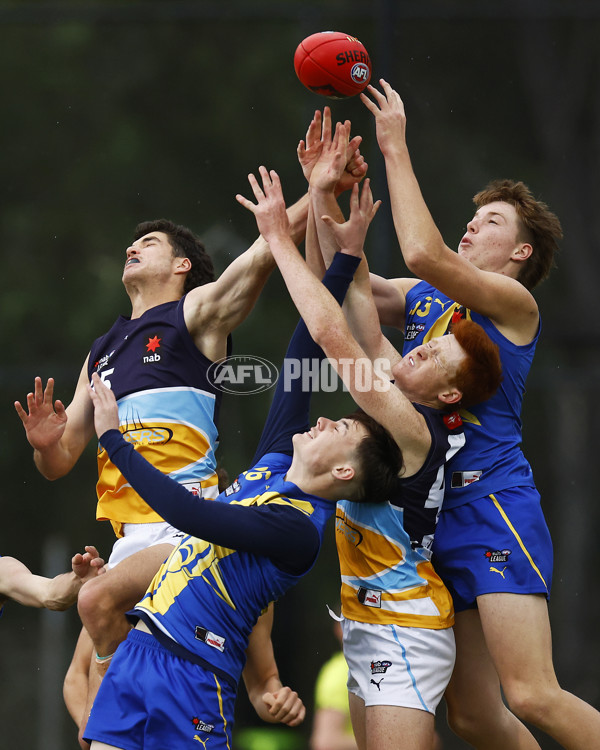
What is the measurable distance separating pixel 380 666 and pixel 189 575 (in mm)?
713

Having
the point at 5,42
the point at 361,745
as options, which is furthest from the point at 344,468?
the point at 5,42

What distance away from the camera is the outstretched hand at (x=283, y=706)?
3456mm

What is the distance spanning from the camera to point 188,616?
3066 mm

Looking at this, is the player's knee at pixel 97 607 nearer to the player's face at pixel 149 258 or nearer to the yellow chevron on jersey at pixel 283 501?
the yellow chevron on jersey at pixel 283 501

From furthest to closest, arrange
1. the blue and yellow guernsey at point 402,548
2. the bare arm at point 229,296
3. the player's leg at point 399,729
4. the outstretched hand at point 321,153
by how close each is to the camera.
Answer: the bare arm at point 229,296
the outstretched hand at point 321,153
the blue and yellow guernsey at point 402,548
the player's leg at point 399,729

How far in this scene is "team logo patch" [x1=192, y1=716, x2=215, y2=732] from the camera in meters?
2.98

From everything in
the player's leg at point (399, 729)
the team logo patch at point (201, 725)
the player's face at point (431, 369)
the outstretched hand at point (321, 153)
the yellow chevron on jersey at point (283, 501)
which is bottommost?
the player's leg at point (399, 729)

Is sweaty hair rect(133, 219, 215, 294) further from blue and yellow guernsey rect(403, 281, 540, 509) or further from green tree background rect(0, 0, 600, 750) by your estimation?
green tree background rect(0, 0, 600, 750)

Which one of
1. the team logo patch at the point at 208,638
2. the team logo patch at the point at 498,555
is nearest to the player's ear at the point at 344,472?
the team logo patch at the point at 208,638

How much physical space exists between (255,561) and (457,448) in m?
0.86

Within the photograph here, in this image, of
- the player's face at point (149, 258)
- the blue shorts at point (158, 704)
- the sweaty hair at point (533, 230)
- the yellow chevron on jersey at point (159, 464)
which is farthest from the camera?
the player's face at point (149, 258)

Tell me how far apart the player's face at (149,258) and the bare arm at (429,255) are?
1.33 meters

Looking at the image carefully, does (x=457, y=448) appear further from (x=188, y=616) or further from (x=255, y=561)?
(x=188, y=616)

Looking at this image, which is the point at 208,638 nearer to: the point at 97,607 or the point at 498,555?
the point at 97,607
